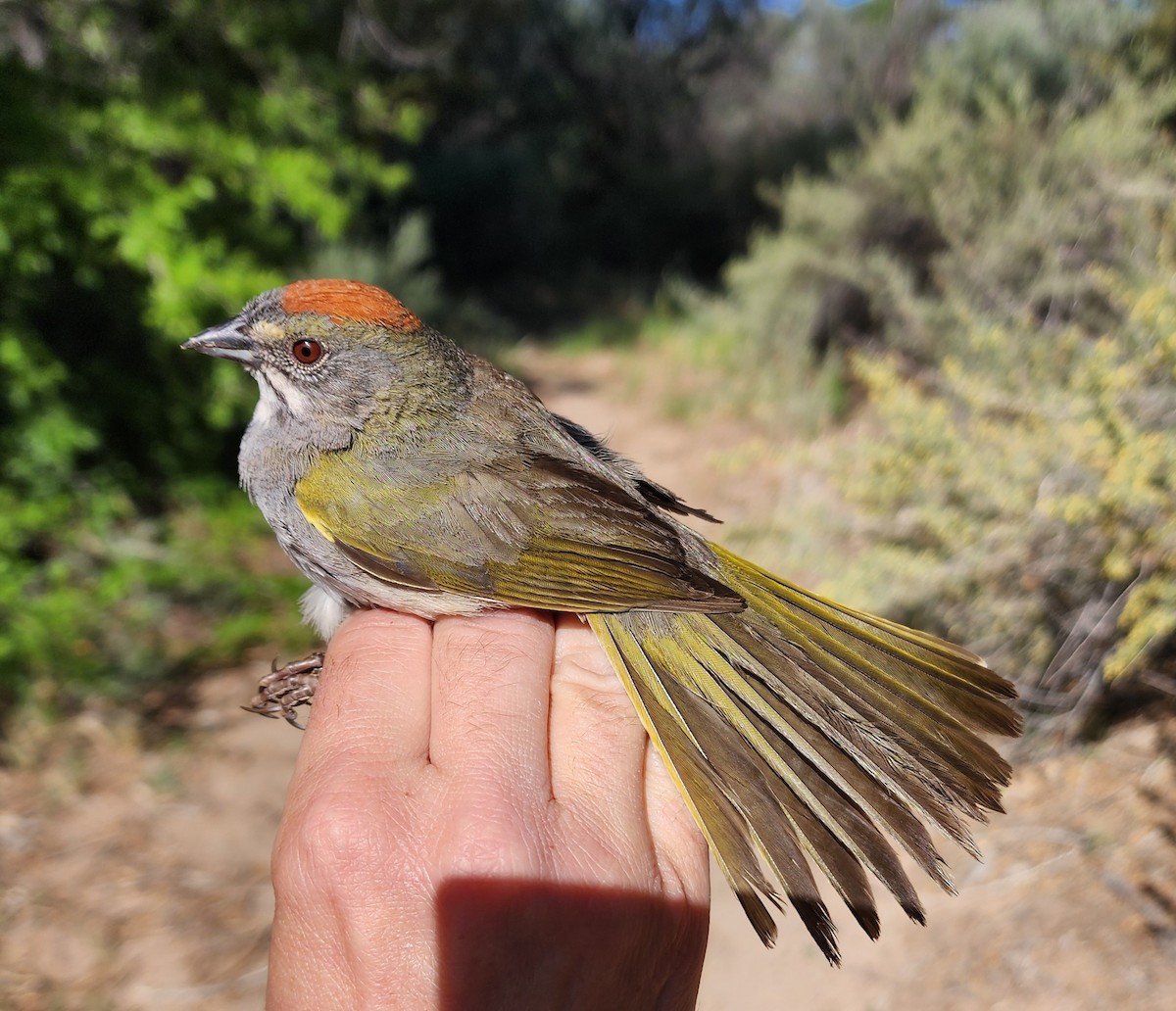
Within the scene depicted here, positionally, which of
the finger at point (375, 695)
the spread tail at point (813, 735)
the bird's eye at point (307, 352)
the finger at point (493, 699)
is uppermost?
the bird's eye at point (307, 352)

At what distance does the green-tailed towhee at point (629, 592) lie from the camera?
1.74 metres

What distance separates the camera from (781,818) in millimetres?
1731

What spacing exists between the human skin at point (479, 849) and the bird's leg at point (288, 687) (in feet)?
2.23

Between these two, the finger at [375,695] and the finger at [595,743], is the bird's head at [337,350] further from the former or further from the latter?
the finger at [595,743]

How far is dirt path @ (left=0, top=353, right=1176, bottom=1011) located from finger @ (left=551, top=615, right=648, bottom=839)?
6.72 ft

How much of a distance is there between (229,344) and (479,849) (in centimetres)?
183

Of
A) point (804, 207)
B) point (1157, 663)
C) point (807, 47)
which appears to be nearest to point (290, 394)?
point (1157, 663)

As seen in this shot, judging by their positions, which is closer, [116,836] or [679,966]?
[679,966]

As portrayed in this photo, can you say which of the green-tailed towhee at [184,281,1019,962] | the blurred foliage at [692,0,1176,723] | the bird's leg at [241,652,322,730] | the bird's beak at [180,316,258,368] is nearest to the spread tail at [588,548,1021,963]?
the green-tailed towhee at [184,281,1019,962]

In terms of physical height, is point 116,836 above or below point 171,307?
below

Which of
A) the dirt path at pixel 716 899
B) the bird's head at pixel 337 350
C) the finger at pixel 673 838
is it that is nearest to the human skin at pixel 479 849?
the finger at pixel 673 838

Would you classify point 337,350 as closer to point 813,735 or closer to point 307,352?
point 307,352

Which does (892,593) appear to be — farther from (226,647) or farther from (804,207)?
(804,207)

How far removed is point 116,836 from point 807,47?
17270mm
